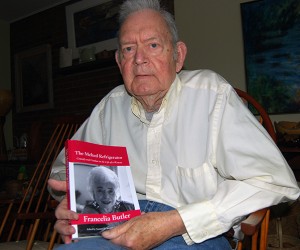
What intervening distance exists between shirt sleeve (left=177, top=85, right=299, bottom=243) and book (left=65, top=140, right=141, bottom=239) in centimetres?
17

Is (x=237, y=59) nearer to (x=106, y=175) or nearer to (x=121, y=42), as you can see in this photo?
(x=121, y=42)

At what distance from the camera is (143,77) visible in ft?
3.59

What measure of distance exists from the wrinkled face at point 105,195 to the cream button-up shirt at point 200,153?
18cm

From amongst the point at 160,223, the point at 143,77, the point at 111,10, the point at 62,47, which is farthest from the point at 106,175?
the point at 62,47

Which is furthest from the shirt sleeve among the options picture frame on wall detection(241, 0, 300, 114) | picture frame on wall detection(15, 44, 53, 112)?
picture frame on wall detection(15, 44, 53, 112)

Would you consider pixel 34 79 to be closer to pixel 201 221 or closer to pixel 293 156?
pixel 293 156

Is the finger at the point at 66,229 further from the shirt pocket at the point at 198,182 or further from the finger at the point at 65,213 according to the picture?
the shirt pocket at the point at 198,182

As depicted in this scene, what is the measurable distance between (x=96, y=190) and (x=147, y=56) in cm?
48

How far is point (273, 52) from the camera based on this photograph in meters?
2.47

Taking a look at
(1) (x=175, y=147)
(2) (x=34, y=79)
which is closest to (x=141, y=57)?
(1) (x=175, y=147)

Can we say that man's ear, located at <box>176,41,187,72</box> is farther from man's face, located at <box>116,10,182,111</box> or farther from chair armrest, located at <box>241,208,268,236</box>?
chair armrest, located at <box>241,208,268,236</box>

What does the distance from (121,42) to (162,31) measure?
15cm

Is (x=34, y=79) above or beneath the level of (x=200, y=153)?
above

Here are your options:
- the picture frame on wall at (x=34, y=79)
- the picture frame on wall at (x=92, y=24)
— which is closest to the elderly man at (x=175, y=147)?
the picture frame on wall at (x=92, y=24)
